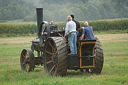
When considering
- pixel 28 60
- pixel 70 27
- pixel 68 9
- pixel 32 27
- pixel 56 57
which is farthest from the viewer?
pixel 68 9

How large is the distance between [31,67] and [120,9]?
76310 mm

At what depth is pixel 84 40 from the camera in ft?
33.6

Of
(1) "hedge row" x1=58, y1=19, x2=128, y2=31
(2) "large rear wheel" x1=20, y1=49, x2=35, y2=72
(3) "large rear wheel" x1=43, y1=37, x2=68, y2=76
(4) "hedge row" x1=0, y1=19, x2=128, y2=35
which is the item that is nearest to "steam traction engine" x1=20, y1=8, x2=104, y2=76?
(3) "large rear wheel" x1=43, y1=37, x2=68, y2=76

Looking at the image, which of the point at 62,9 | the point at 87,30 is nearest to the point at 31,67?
the point at 87,30

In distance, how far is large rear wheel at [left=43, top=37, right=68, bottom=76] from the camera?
402 inches

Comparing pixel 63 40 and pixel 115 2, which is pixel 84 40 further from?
pixel 115 2

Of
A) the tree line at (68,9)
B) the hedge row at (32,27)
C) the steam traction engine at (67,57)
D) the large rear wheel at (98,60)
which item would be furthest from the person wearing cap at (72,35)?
the tree line at (68,9)

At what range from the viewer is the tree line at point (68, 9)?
69500 millimetres

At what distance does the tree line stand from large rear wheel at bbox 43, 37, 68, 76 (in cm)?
5306

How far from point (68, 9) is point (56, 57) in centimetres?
6290

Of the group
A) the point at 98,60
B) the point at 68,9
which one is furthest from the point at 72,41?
the point at 68,9

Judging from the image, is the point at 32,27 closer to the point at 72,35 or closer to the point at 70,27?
the point at 70,27

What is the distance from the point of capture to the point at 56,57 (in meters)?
10.5

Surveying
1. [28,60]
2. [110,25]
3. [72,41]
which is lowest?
[110,25]
